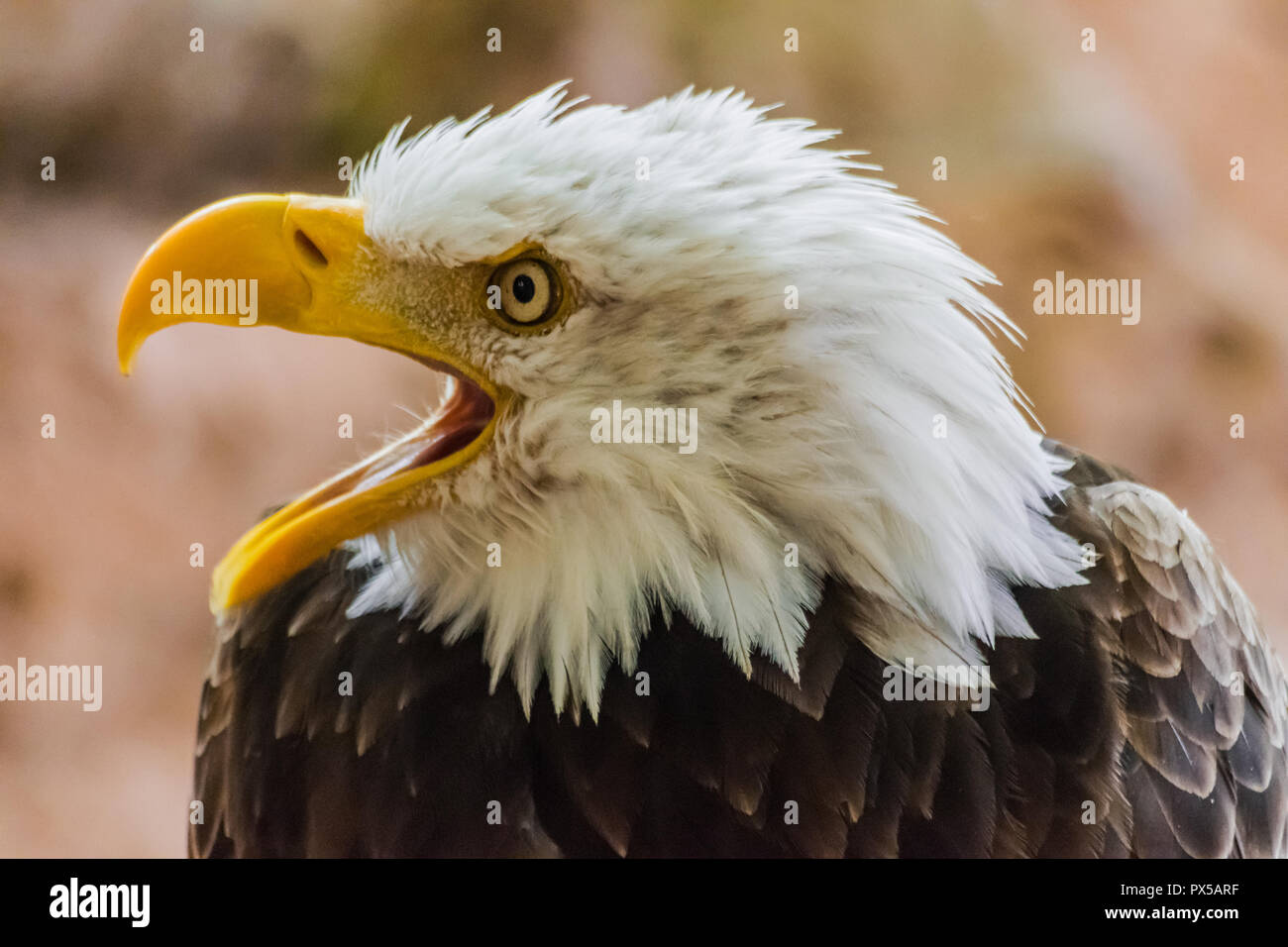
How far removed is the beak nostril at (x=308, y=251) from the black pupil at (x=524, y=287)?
0.65ft

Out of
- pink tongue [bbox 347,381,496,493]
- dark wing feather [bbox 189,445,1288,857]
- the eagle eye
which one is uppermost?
the eagle eye

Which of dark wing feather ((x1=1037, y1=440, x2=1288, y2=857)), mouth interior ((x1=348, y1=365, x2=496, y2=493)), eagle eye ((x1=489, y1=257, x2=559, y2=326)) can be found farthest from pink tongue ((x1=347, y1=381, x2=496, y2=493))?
dark wing feather ((x1=1037, y1=440, x2=1288, y2=857))

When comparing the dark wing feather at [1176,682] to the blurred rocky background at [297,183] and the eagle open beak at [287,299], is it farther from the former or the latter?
the blurred rocky background at [297,183]

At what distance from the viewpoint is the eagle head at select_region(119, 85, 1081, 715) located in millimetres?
1009

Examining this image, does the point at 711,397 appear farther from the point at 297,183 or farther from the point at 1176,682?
the point at 297,183

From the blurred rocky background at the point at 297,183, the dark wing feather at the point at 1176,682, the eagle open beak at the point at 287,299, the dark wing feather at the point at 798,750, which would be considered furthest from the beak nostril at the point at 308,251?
the blurred rocky background at the point at 297,183

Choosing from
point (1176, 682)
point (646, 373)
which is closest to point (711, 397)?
point (646, 373)

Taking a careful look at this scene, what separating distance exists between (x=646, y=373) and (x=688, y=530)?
0.15 metres

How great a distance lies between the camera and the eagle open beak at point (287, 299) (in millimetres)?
1061

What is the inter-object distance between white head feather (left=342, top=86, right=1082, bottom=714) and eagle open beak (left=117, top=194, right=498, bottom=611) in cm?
3

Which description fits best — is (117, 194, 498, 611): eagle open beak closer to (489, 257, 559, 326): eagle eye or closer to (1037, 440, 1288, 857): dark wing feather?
(489, 257, 559, 326): eagle eye

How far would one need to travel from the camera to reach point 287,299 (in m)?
1.07

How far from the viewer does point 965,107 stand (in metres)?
2.71
